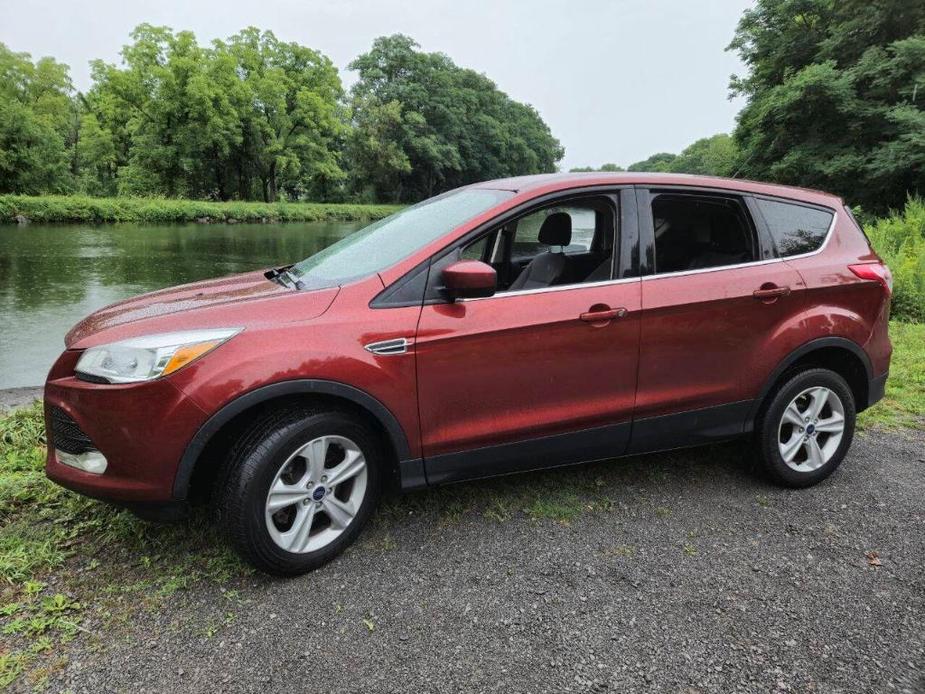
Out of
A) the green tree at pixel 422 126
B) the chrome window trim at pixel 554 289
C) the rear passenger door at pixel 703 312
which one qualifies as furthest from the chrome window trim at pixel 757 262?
the green tree at pixel 422 126

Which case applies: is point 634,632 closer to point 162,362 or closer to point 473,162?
point 162,362

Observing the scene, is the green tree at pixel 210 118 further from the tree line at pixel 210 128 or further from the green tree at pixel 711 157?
the green tree at pixel 711 157

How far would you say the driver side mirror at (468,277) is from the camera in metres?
2.62

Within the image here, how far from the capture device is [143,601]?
248cm

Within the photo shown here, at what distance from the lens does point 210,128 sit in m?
44.5

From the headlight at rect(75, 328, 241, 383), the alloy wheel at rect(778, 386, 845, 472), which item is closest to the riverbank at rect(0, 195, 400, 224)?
the headlight at rect(75, 328, 241, 383)

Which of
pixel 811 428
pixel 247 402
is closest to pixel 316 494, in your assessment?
pixel 247 402

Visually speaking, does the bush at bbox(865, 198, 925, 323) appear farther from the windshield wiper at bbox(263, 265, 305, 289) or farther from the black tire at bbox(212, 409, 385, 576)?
the black tire at bbox(212, 409, 385, 576)

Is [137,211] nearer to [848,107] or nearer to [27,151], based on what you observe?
[27,151]

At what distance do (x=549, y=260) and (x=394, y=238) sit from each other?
0.86 meters

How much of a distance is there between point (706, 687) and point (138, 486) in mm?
2165

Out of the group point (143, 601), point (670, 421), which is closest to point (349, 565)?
point (143, 601)

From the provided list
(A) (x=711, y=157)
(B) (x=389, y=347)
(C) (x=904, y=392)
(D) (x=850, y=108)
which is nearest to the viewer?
(B) (x=389, y=347)

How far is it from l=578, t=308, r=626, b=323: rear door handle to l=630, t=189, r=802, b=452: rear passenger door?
0.14 metres
